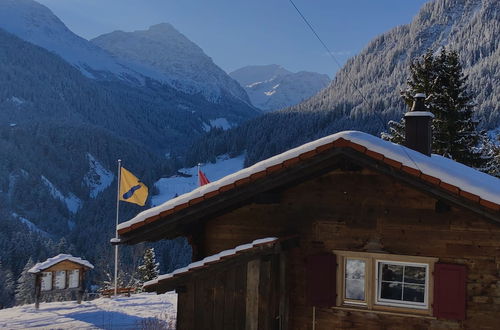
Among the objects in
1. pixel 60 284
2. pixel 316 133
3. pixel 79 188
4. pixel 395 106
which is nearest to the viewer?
pixel 60 284

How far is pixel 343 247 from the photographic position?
24.9 ft

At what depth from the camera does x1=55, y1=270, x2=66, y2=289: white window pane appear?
19.5m

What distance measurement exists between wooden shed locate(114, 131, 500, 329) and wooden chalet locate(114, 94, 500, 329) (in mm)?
16

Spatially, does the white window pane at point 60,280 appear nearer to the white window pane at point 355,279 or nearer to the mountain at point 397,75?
the white window pane at point 355,279

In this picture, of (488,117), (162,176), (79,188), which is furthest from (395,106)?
(79,188)

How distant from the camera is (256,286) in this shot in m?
7.20

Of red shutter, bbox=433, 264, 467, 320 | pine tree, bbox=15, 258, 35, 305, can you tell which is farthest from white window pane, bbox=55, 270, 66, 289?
pine tree, bbox=15, 258, 35, 305

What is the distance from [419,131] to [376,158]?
10.8 ft

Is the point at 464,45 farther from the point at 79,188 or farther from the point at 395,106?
the point at 79,188

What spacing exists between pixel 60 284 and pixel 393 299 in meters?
16.4

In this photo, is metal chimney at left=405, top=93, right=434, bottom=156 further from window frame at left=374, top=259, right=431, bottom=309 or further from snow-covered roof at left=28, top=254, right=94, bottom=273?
snow-covered roof at left=28, top=254, right=94, bottom=273

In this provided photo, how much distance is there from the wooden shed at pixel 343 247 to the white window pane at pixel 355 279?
0.7 inches

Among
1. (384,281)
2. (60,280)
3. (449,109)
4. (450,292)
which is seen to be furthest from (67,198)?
(450,292)

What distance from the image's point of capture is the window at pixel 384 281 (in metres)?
7.12
